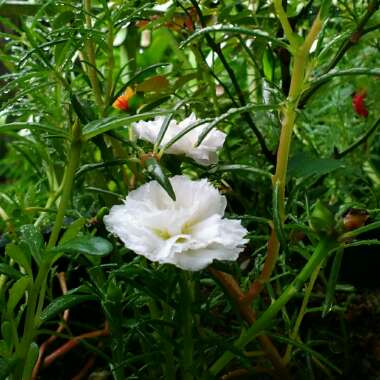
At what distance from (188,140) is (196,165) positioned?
4 centimetres

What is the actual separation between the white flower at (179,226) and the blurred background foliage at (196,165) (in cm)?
6

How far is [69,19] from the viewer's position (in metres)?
0.72

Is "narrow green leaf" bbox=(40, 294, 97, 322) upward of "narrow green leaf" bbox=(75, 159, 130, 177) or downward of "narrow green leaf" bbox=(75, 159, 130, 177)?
downward

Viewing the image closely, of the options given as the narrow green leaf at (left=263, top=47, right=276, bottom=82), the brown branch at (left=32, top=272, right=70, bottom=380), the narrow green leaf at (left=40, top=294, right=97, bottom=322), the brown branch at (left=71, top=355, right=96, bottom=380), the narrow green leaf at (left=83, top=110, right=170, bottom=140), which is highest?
the narrow green leaf at (left=83, top=110, right=170, bottom=140)

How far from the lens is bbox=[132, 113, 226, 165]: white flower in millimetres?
553

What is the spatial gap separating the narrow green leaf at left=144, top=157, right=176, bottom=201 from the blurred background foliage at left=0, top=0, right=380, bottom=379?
4 centimetres

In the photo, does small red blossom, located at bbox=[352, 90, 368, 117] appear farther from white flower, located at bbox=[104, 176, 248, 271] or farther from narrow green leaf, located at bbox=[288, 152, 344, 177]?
white flower, located at bbox=[104, 176, 248, 271]

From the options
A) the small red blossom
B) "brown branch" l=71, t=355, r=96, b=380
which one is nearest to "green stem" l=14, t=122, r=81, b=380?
"brown branch" l=71, t=355, r=96, b=380

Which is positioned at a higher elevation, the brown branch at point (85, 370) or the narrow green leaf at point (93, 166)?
the narrow green leaf at point (93, 166)

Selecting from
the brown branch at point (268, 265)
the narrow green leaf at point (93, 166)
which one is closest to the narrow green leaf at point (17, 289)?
the narrow green leaf at point (93, 166)

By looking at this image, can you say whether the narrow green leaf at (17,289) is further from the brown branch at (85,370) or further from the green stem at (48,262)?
the brown branch at (85,370)

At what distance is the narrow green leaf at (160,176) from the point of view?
47 centimetres

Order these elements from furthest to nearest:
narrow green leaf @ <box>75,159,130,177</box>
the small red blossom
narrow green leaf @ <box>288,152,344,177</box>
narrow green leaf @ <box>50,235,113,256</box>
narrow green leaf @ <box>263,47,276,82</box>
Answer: the small red blossom → narrow green leaf @ <box>263,47,276,82</box> → narrow green leaf @ <box>288,152,344,177</box> → narrow green leaf @ <box>75,159,130,177</box> → narrow green leaf @ <box>50,235,113,256</box>

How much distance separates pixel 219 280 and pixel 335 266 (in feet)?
0.37
